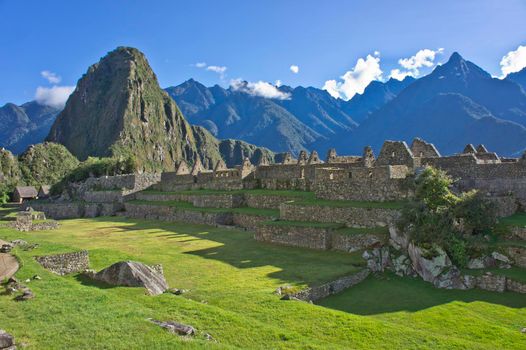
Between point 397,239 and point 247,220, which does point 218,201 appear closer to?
point 247,220

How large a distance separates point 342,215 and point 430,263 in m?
6.47

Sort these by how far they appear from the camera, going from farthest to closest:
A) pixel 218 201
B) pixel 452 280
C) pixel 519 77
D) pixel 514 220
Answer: pixel 519 77, pixel 218 201, pixel 514 220, pixel 452 280

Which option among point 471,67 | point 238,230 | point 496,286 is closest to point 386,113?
point 471,67

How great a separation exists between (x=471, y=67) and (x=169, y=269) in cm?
17158

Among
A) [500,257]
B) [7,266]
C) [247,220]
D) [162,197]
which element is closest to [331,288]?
[500,257]

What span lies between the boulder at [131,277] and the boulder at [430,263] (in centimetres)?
866

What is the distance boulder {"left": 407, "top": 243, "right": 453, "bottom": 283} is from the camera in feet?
45.9

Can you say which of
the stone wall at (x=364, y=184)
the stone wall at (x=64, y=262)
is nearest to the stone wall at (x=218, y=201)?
the stone wall at (x=364, y=184)

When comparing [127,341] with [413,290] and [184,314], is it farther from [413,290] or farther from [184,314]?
[413,290]

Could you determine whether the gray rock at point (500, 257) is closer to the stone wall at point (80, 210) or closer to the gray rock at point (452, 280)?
the gray rock at point (452, 280)

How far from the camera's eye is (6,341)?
7.08m

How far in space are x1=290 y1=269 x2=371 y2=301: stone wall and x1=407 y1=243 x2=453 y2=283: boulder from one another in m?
1.79

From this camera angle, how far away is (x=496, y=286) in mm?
13047

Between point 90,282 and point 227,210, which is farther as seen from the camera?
point 227,210
